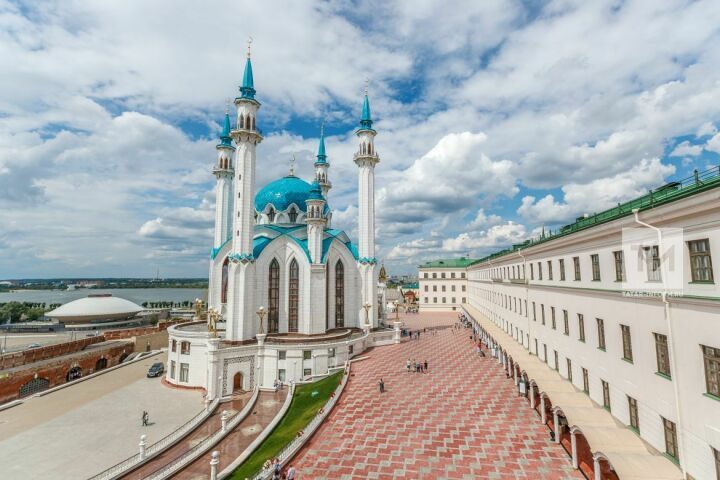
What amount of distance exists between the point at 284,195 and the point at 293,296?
12411 mm

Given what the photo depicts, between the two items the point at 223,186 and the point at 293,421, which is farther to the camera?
the point at 223,186

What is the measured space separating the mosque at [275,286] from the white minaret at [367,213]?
0.11 metres

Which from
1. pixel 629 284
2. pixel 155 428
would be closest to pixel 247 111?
pixel 155 428

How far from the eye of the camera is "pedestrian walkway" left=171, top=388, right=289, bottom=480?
627 inches

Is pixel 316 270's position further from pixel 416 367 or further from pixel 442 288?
pixel 442 288

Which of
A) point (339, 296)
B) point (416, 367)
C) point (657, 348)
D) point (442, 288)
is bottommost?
point (416, 367)

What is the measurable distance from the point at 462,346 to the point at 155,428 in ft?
79.7

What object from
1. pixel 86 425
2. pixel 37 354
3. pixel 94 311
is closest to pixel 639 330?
pixel 86 425

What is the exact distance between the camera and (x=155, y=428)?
73.7 ft

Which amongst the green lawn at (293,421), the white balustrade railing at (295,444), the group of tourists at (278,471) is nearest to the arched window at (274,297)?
the green lawn at (293,421)

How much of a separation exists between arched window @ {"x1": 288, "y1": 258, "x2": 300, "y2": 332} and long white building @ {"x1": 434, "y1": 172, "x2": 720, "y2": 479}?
827 inches

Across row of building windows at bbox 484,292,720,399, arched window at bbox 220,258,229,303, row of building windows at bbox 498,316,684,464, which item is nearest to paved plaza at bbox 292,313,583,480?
row of building windows at bbox 498,316,684,464

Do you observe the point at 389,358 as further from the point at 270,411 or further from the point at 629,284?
the point at 629,284

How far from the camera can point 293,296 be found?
33219 mm
